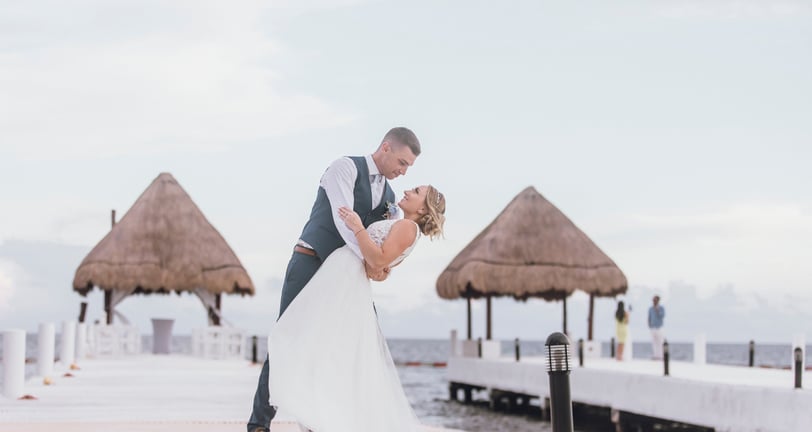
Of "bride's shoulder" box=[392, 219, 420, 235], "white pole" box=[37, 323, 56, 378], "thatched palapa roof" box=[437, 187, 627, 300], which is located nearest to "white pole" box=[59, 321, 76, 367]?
"white pole" box=[37, 323, 56, 378]

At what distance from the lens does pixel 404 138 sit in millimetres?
6602

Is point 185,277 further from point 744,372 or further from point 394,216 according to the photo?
point 394,216

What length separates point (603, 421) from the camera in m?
25.7

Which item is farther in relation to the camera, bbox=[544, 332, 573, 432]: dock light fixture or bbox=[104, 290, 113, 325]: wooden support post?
bbox=[104, 290, 113, 325]: wooden support post

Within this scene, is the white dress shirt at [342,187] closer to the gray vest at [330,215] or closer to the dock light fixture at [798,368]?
the gray vest at [330,215]

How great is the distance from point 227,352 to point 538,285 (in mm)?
8920

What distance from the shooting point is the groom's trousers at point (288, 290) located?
6789 mm

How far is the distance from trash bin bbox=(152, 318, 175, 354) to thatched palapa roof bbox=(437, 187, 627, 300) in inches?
301

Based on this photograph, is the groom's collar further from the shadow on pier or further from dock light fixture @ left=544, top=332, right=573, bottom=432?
the shadow on pier

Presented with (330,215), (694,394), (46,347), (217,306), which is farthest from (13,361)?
(217,306)

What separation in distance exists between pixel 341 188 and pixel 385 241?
0.37m

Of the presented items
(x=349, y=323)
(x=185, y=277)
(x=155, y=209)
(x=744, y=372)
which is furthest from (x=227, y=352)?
(x=349, y=323)

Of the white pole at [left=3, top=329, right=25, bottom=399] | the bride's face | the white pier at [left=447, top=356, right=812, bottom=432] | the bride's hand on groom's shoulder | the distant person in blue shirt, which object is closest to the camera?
the bride's hand on groom's shoulder

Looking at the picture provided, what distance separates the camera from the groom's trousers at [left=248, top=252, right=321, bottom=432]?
679 cm
